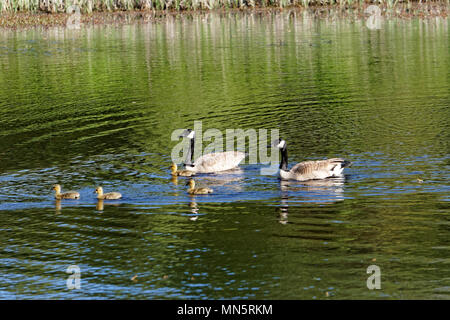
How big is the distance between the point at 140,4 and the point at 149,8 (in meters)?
1.00

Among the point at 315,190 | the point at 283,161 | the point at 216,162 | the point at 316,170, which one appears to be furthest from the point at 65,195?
the point at 316,170

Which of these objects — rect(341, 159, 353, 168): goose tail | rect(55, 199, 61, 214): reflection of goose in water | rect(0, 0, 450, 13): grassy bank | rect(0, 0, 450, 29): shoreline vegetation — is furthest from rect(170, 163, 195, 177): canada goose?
rect(0, 0, 450, 13): grassy bank

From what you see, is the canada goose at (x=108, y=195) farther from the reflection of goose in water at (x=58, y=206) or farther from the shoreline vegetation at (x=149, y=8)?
the shoreline vegetation at (x=149, y=8)

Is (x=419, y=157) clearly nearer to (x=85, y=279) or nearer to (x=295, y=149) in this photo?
(x=295, y=149)

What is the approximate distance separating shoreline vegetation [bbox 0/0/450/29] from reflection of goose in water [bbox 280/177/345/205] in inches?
1991

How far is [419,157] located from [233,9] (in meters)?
57.8

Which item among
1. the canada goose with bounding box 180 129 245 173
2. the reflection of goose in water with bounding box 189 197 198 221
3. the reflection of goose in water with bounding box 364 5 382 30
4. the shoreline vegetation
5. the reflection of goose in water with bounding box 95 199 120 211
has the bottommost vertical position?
the reflection of goose in water with bounding box 189 197 198 221

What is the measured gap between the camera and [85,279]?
1359 cm

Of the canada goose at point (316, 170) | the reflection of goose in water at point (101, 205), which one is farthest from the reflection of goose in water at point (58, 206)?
the canada goose at point (316, 170)

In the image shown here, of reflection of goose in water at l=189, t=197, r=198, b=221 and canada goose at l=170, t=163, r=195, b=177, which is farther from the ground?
canada goose at l=170, t=163, r=195, b=177

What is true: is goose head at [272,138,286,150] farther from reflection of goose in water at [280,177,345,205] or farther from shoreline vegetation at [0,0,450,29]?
shoreline vegetation at [0,0,450,29]

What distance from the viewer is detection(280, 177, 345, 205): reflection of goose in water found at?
18.2 m

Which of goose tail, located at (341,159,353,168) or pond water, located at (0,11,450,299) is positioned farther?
goose tail, located at (341,159,353,168)

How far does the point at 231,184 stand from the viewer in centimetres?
1995
